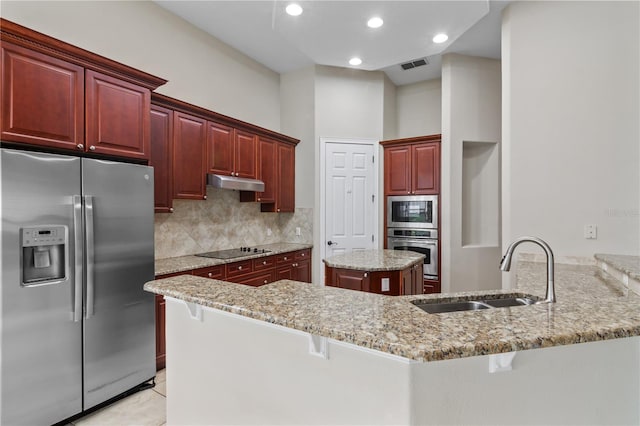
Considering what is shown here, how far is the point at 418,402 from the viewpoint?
0.96 m

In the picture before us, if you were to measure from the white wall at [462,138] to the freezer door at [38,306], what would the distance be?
3960 mm

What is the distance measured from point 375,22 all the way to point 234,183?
211 cm

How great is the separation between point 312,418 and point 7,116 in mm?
2228

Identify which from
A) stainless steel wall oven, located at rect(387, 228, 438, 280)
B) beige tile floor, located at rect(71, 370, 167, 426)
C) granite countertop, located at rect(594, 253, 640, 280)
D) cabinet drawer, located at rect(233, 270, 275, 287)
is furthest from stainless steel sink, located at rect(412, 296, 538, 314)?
stainless steel wall oven, located at rect(387, 228, 438, 280)

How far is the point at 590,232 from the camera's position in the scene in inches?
105

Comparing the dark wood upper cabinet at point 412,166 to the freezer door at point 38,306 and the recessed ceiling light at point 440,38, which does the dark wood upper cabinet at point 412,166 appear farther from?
the freezer door at point 38,306

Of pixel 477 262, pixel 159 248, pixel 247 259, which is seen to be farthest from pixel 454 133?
pixel 159 248

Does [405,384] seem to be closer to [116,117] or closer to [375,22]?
[116,117]

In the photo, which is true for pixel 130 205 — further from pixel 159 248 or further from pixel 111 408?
pixel 111 408

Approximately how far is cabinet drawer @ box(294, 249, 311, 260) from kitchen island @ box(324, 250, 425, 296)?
1225 millimetres

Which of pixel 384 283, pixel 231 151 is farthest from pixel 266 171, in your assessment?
pixel 384 283

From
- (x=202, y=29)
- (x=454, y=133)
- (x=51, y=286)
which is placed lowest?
(x=51, y=286)

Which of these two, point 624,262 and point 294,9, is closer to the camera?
point 624,262

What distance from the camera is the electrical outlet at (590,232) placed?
105 inches
